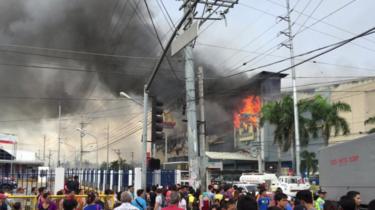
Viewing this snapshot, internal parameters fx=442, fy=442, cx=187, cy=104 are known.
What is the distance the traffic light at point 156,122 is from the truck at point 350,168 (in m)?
5.82

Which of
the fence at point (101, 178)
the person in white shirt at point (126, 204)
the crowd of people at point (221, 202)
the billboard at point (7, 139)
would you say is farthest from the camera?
the billboard at point (7, 139)

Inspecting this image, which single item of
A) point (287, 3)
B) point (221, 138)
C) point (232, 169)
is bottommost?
point (232, 169)

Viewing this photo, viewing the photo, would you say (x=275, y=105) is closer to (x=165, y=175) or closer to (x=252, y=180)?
(x=252, y=180)

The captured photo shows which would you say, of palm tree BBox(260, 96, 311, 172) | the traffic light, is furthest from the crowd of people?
palm tree BBox(260, 96, 311, 172)

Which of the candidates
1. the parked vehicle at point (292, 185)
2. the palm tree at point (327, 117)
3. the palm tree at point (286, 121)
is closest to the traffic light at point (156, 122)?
the parked vehicle at point (292, 185)

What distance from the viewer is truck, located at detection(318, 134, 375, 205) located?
11.6 m

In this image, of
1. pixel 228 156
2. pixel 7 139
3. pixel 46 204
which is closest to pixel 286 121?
pixel 46 204

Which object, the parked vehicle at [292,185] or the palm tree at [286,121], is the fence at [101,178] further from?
the palm tree at [286,121]

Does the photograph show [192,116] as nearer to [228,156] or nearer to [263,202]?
[263,202]

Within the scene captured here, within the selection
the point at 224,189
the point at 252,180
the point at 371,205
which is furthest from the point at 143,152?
the point at 252,180

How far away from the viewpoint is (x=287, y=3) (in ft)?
139

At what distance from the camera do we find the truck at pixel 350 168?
37.9 feet

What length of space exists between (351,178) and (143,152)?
7095 millimetres

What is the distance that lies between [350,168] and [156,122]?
6238mm
